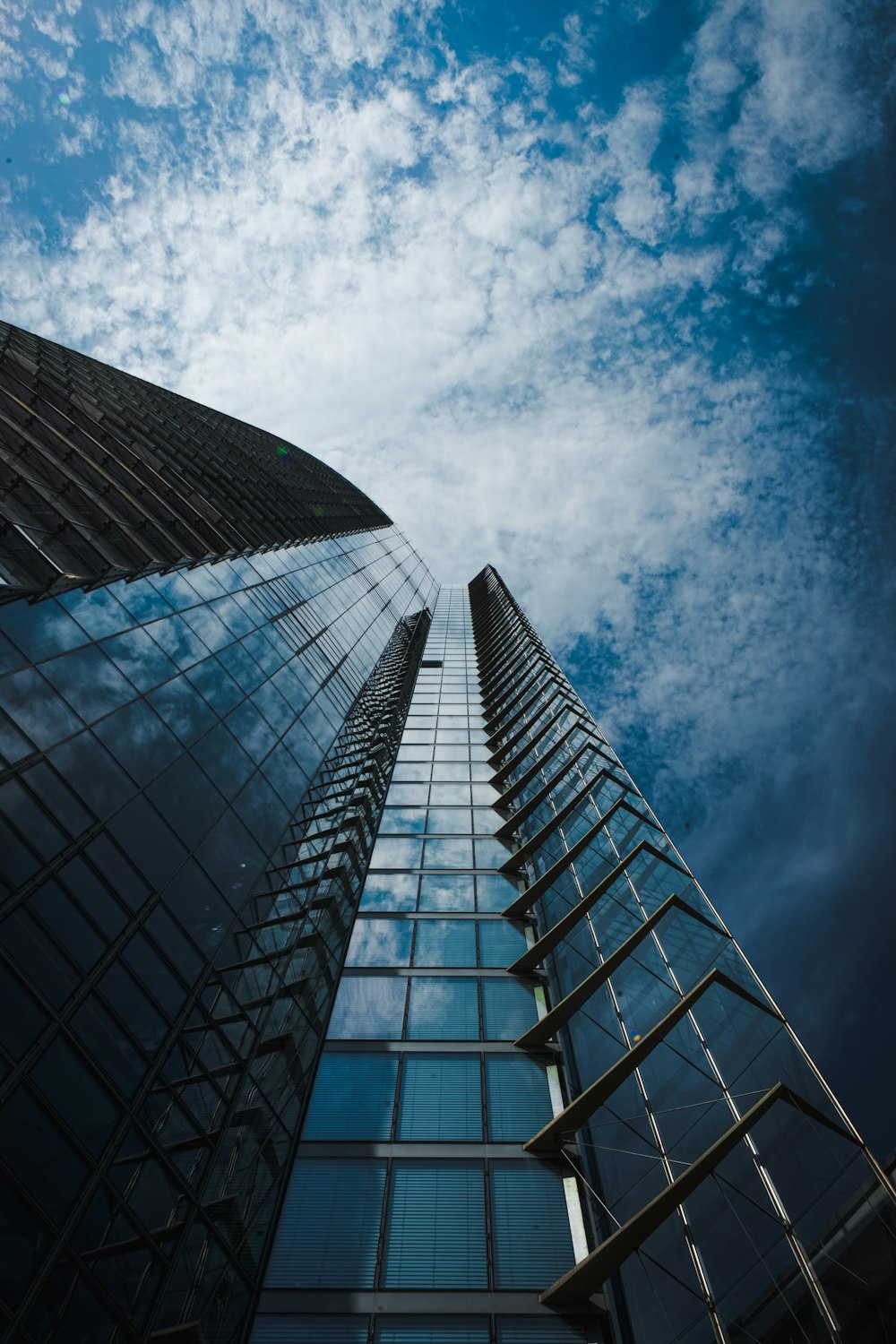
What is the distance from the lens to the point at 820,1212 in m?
8.27

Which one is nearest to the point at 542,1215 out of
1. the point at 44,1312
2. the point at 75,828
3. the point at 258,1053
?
the point at 258,1053

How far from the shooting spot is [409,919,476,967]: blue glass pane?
15.7m

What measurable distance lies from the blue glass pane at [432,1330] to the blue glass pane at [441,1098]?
8.57ft

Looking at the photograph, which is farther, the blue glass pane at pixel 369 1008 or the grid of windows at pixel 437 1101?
the blue glass pane at pixel 369 1008

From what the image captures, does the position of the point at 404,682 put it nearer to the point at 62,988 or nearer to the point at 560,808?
the point at 560,808

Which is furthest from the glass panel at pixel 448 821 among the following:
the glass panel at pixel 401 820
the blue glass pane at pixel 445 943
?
the blue glass pane at pixel 445 943

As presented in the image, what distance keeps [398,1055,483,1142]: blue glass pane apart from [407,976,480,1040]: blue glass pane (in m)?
0.54

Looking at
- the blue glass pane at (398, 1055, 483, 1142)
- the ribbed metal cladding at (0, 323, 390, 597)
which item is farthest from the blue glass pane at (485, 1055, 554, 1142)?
the ribbed metal cladding at (0, 323, 390, 597)

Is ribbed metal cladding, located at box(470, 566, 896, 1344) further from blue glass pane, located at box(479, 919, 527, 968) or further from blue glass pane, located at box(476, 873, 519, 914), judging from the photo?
blue glass pane, located at box(476, 873, 519, 914)

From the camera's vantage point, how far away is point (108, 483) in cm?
1739

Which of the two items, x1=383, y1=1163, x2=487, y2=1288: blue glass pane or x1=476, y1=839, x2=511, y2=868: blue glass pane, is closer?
x1=383, y1=1163, x2=487, y2=1288: blue glass pane

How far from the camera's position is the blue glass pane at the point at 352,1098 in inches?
469

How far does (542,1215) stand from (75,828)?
9.26 m

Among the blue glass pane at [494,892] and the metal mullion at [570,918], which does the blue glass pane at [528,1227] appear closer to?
the metal mullion at [570,918]
